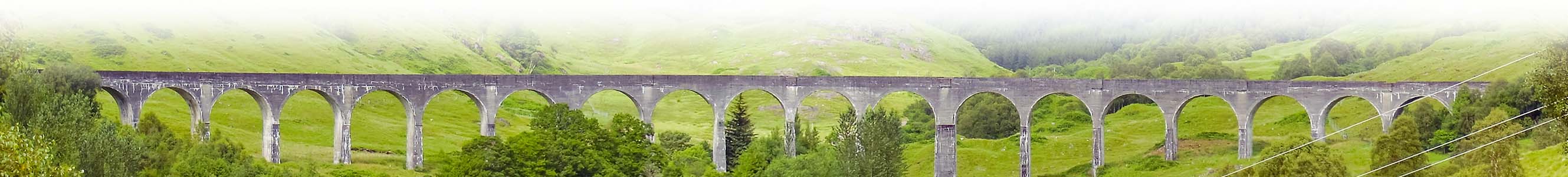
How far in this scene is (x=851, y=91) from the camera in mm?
77188

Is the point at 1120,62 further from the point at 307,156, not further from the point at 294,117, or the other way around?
the point at 307,156

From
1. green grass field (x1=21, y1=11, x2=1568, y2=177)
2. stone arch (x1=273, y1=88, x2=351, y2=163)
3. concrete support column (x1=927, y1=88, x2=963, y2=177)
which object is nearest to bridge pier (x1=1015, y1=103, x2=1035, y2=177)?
concrete support column (x1=927, y1=88, x2=963, y2=177)

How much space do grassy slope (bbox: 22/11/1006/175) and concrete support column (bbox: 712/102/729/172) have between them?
1351 centimetres

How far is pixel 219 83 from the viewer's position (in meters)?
72.7

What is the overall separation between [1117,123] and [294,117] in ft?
165

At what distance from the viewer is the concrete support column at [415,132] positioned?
75.1 meters

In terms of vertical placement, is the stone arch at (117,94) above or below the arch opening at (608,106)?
above

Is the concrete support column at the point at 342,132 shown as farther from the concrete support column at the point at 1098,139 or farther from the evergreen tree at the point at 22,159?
the evergreen tree at the point at 22,159

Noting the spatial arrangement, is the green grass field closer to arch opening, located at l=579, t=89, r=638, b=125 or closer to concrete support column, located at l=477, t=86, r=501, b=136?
arch opening, located at l=579, t=89, r=638, b=125

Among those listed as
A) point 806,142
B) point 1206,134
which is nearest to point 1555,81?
point 806,142

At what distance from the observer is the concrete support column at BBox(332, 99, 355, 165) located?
74.1m

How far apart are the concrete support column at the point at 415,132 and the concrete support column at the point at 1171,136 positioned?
110 feet

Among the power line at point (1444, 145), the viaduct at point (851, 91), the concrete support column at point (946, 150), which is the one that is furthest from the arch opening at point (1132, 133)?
the power line at point (1444, 145)

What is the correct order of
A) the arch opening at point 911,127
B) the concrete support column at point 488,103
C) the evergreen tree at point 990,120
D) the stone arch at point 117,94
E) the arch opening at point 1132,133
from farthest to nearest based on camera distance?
the evergreen tree at point 990,120 → the arch opening at point 1132,133 → the concrete support column at point 488,103 → the stone arch at point 117,94 → the arch opening at point 911,127
